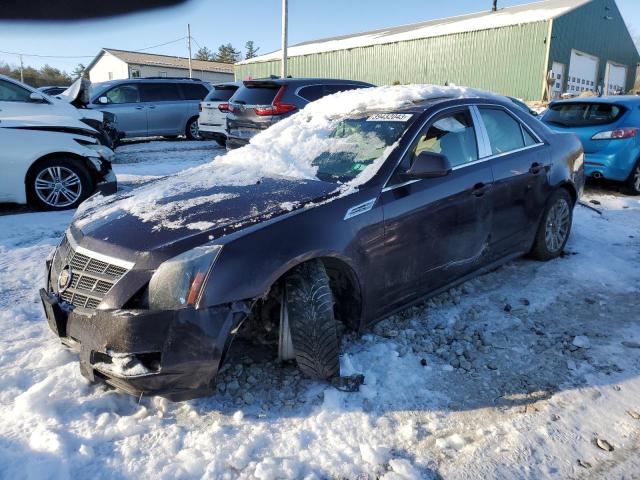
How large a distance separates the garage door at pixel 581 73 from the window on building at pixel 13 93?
2530 cm

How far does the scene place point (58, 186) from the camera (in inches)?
264

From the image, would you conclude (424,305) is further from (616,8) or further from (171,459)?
(616,8)

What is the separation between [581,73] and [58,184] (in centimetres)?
2767

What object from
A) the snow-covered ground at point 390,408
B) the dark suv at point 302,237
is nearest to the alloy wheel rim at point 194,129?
the dark suv at point 302,237

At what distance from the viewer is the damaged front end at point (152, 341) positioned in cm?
240

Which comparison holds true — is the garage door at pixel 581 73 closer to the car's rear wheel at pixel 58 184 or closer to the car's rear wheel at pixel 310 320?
the car's rear wheel at pixel 58 184

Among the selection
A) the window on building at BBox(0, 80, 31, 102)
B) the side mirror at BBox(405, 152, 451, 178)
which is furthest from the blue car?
the window on building at BBox(0, 80, 31, 102)

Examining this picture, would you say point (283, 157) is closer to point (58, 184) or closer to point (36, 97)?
point (58, 184)

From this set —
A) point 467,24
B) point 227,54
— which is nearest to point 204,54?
point 227,54

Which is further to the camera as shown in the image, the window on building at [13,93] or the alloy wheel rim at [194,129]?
the alloy wheel rim at [194,129]

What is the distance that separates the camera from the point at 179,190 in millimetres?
3404

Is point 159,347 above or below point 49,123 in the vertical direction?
below

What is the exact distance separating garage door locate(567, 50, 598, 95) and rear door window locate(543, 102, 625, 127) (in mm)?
19828

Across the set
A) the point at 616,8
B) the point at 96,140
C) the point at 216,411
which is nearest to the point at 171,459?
the point at 216,411
